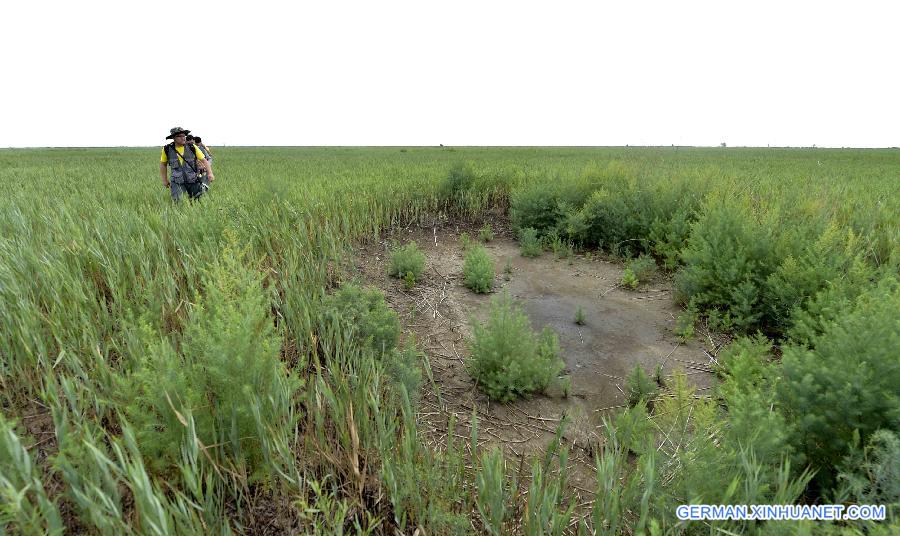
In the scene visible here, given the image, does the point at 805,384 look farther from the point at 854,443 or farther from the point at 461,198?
the point at 461,198

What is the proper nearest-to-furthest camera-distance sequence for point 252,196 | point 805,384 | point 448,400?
point 805,384 → point 448,400 → point 252,196

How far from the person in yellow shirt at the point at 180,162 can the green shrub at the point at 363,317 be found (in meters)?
4.79

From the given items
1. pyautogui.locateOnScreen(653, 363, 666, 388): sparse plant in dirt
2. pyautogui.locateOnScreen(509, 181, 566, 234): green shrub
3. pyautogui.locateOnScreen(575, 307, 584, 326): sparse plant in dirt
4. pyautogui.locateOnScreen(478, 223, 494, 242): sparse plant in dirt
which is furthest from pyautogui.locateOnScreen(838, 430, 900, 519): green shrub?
pyautogui.locateOnScreen(478, 223, 494, 242): sparse plant in dirt

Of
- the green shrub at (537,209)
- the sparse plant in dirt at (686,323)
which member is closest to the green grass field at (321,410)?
the sparse plant in dirt at (686,323)

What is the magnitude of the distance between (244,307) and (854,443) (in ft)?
8.34

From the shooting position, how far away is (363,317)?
3.12m

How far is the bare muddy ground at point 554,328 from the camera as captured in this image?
2758mm

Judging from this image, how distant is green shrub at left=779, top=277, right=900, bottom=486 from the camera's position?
1.70 metres

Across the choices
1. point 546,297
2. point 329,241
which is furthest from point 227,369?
point 546,297

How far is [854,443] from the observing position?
5.50ft

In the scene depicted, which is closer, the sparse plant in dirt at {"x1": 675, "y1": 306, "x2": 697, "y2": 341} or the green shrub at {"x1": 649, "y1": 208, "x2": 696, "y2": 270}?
the sparse plant in dirt at {"x1": 675, "y1": 306, "x2": 697, "y2": 341}

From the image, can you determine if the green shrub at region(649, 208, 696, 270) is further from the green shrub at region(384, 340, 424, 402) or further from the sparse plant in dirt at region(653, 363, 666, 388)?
the green shrub at region(384, 340, 424, 402)

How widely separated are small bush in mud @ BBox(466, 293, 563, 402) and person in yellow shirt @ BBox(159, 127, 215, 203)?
5795 millimetres

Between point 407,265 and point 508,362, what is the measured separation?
2.15m
